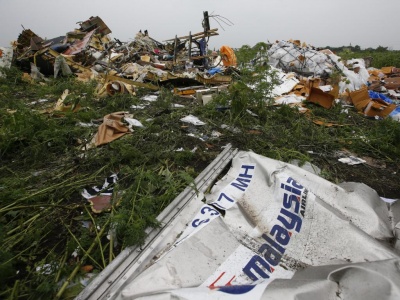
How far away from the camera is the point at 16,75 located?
20.2 feet

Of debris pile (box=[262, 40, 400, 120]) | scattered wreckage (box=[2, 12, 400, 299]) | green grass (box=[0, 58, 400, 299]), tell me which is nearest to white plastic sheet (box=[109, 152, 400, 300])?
scattered wreckage (box=[2, 12, 400, 299])

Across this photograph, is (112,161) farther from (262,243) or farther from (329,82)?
(329,82)

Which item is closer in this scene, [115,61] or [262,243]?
[262,243]

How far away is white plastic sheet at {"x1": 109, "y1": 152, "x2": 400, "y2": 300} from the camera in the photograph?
38.4 inches

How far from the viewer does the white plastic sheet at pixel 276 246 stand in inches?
38.4

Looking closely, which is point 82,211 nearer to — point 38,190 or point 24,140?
point 38,190

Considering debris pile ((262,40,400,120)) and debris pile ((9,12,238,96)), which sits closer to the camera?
debris pile ((262,40,400,120))

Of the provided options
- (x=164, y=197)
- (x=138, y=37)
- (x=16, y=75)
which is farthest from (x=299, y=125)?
(x=138, y=37)

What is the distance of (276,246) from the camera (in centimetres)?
139

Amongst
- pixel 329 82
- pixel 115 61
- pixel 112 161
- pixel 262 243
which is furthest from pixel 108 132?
pixel 115 61

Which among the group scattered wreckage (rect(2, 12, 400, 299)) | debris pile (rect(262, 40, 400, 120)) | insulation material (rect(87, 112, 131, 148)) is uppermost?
debris pile (rect(262, 40, 400, 120))

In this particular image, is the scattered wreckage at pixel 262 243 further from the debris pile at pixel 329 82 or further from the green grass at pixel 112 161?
the debris pile at pixel 329 82

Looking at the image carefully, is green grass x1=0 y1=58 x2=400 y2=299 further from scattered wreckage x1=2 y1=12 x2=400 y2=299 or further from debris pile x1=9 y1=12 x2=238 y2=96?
debris pile x1=9 y1=12 x2=238 y2=96

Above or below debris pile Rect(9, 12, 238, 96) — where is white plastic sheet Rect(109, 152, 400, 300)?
below
